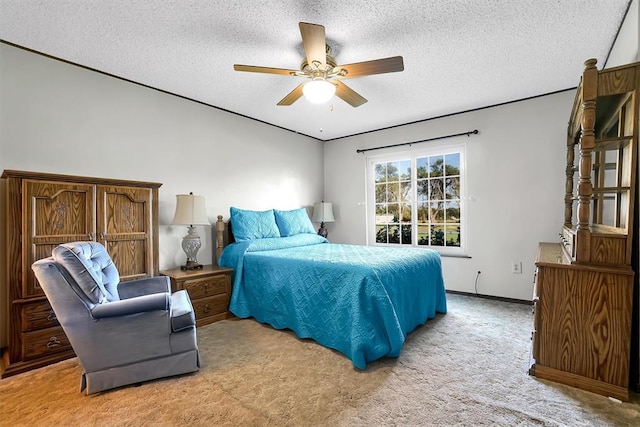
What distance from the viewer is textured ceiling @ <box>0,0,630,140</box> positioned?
191 cm

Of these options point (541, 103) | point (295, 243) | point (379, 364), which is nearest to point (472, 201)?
point (541, 103)

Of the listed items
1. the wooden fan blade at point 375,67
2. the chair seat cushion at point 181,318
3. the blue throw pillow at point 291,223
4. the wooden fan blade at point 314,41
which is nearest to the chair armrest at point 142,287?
the chair seat cushion at point 181,318

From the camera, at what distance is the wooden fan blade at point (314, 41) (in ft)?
5.64

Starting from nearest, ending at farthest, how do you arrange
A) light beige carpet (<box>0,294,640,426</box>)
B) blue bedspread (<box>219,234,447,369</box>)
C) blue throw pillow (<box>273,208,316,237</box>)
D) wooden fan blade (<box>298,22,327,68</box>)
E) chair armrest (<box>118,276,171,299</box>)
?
light beige carpet (<box>0,294,640,426</box>) → wooden fan blade (<box>298,22,327,68</box>) → blue bedspread (<box>219,234,447,369</box>) → chair armrest (<box>118,276,171,299</box>) → blue throw pillow (<box>273,208,316,237</box>)

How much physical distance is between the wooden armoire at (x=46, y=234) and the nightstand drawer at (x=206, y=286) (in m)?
0.50

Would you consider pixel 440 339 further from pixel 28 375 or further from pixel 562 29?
pixel 28 375

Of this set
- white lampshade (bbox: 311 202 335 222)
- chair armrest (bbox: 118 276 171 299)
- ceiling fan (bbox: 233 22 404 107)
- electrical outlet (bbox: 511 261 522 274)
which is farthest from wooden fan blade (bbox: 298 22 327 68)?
electrical outlet (bbox: 511 261 522 274)

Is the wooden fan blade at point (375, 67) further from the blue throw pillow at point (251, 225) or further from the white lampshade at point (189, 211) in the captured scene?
the blue throw pillow at point (251, 225)

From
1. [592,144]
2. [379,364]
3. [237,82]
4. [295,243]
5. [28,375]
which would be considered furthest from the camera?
[295,243]

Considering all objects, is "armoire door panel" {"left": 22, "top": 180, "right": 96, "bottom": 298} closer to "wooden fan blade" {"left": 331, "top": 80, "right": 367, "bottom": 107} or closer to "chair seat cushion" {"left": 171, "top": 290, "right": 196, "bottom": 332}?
"chair seat cushion" {"left": 171, "top": 290, "right": 196, "bottom": 332}

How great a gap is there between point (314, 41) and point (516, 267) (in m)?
3.47

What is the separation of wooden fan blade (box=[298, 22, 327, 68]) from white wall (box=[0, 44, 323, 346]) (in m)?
2.02

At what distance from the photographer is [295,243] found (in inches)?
145

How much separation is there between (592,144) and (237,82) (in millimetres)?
2931
